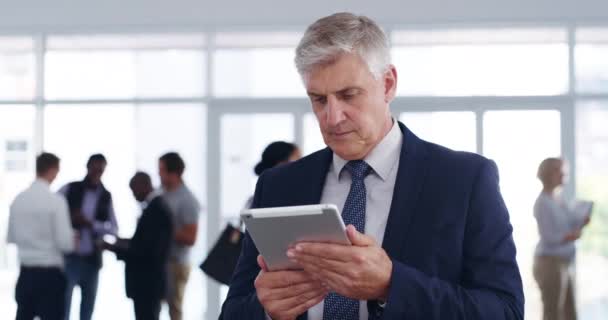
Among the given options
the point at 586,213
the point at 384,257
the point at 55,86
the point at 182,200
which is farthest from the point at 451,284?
the point at 55,86

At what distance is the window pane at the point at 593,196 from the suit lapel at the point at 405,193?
27.6ft

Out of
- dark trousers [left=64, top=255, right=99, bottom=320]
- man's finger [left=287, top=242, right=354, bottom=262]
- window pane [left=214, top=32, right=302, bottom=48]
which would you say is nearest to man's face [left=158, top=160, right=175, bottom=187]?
dark trousers [left=64, top=255, right=99, bottom=320]

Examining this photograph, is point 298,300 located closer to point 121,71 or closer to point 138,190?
point 138,190

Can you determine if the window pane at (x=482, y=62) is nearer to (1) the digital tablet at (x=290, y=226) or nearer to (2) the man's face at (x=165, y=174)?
(2) the man's face at (x=165, y=174)

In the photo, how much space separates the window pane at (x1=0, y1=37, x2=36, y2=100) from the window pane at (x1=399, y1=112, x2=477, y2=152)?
4126 mm

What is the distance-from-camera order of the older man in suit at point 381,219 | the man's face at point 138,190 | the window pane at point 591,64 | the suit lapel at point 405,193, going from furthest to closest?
the window pane at point 591,64
the man's face at point 138,190
the suit lapel at point 405,193
the older man in suit at point 381,219

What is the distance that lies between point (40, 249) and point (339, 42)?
16.7 feet

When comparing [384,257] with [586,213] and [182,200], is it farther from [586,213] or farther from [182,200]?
[586,213]

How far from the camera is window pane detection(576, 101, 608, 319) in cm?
990

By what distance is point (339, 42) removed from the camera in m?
1.90

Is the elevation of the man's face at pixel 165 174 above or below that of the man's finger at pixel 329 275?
above

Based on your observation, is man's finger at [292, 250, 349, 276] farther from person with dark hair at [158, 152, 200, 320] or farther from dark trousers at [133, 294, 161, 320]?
person with dark hair at [158, 152, 200, 320]

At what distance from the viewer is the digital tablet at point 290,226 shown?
1675 millimetres

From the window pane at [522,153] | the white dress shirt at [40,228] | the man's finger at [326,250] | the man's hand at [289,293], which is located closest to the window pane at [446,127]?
the window pane at [522,153]
